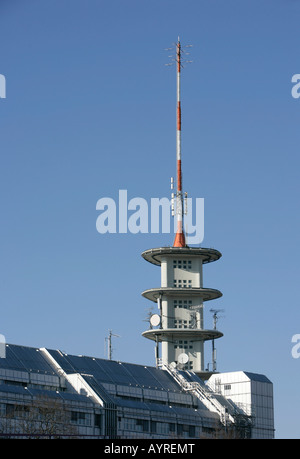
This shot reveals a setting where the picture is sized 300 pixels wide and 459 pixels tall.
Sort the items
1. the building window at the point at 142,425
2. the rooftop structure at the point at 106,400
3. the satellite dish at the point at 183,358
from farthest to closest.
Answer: the satellite dish at the point at 183,358 → the building window at the point at 142,425 → the rooftop structure at the point at 106,400

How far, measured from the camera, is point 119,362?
540 ft

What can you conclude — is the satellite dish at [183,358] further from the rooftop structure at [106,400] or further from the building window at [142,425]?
the building window at [142,425]

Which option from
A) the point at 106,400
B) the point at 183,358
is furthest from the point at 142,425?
the point at 183,358

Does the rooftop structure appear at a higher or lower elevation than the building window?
higher

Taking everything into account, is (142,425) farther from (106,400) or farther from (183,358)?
(183,358)

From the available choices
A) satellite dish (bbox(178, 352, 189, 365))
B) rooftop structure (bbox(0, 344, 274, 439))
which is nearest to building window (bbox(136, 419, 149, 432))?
rooftop structure (bbox(0, 344, 274, 439))

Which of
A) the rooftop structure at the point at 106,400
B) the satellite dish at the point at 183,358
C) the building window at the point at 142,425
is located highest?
the satellite dish at the point at 183,358

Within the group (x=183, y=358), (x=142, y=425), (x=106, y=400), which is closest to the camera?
(x=106, y=400)

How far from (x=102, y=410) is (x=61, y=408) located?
13384mm

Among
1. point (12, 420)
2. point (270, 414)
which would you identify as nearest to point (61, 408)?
point (12, 420)

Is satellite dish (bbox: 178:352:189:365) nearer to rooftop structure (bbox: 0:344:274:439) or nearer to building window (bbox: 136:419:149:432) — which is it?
rooftop structure (bbox: 0:344:274:439)

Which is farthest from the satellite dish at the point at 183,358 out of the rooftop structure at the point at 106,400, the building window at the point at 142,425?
the building window at the point at 142,425
